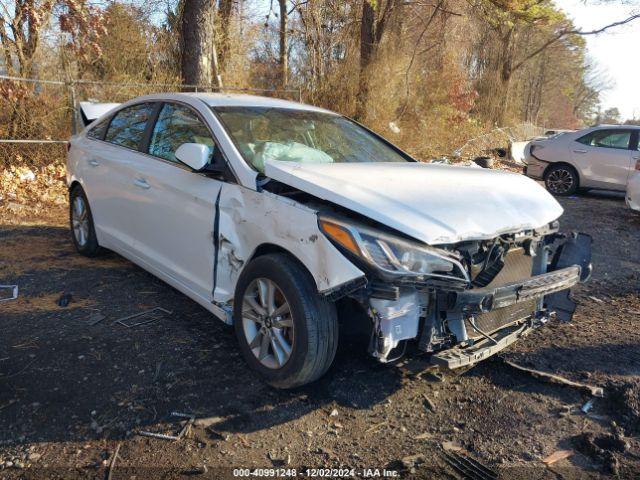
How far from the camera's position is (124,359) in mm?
3648

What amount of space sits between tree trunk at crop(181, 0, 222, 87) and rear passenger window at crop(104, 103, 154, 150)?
242 inches

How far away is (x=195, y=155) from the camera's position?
143 inches

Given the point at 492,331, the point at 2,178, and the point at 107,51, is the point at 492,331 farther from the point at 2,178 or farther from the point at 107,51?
the point at 107,51

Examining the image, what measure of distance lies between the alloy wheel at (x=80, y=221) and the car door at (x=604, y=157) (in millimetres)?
9980

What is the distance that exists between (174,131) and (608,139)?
10.1 metres

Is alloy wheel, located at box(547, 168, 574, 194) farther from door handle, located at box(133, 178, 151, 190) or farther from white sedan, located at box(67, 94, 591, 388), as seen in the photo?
door handle, located at box(133, 178, 151, 190)

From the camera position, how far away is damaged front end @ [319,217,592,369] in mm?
2812

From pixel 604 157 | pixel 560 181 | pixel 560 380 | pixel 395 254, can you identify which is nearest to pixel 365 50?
pixel 560 181

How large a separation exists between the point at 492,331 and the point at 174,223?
2.31 meters

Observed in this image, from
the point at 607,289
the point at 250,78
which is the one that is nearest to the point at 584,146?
the point at 607,289

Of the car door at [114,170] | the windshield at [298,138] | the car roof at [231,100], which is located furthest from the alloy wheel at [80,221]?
the windshield at [298,138]

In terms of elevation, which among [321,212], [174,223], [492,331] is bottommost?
[492,331]

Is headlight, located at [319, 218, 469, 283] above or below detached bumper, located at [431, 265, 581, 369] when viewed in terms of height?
above

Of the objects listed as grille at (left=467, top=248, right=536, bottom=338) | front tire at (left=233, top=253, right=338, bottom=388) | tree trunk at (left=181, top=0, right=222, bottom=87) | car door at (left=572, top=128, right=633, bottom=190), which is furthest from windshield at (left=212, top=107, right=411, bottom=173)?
car door at (left=572, top=128, right=633, bottom=190)
